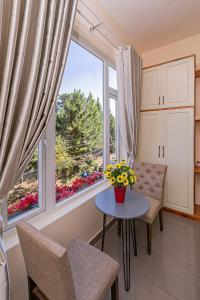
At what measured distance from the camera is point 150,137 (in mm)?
2773

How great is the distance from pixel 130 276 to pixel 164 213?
1.36 metres

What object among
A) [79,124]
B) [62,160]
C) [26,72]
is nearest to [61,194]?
[62,160]

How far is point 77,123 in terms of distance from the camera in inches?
73.1

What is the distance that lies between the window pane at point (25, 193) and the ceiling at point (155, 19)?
83.1 inches

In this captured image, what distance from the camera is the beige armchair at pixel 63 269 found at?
75cm

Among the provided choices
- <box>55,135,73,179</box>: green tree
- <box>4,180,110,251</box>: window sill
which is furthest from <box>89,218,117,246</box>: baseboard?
<box>55,135,73,179</box>: green tree

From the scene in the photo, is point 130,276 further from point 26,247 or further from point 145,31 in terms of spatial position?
point 145,31

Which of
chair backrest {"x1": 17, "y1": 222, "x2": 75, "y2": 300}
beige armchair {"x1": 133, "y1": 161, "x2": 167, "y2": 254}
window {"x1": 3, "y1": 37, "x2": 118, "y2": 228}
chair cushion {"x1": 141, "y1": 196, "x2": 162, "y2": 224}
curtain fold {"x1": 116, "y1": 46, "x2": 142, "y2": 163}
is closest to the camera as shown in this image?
chair backrest {"x1": 17, "y1": 222, "x2": 75, "y2": 300}

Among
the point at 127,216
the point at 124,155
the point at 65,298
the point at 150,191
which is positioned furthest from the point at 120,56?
the point at 65,298

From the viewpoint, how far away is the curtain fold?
2258 mm

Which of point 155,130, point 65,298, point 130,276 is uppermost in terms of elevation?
point 155,130

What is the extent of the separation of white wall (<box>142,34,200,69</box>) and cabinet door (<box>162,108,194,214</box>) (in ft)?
3.14

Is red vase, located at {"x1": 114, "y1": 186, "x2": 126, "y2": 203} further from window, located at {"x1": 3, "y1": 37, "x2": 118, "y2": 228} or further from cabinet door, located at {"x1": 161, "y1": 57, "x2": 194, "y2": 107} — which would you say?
cabinet door, located at {"x1": 161, "y1": 57, "x2": 194, "y2": 107}

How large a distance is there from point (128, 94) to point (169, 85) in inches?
28.5
